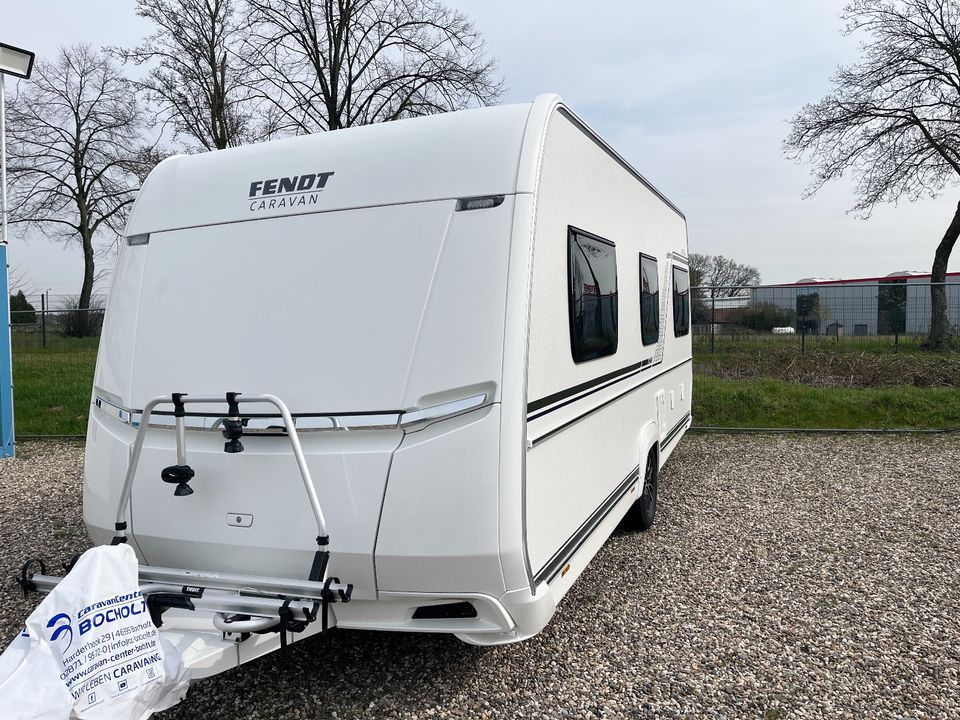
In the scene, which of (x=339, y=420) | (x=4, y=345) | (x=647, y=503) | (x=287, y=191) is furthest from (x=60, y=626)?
(x=4, y=345)

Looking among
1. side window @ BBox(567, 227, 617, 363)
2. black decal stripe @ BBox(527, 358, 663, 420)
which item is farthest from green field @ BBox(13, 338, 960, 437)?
side window @ BBox(567, 227, 617, 363)

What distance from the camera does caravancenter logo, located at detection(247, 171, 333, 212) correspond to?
3.53m

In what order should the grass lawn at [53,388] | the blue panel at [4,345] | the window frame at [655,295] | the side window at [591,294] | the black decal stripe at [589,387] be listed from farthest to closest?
the grass lawn at [53,388] → the blue panel at [4,345] → the window frame at [655,295] → the side window at [591,294] → the black decal stripe at [589,387]

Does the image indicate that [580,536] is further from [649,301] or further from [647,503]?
[649,301]

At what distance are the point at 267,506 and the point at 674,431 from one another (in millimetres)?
4781

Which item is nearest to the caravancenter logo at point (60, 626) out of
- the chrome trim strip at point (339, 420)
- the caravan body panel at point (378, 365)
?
the caravan body panel at point (378, 365)

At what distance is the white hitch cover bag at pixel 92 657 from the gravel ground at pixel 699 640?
0.91 metres

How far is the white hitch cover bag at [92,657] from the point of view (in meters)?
2.46

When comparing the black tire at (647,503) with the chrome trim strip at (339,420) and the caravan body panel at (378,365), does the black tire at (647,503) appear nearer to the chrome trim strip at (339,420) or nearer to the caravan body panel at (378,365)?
the caravan body panel at (378,365)

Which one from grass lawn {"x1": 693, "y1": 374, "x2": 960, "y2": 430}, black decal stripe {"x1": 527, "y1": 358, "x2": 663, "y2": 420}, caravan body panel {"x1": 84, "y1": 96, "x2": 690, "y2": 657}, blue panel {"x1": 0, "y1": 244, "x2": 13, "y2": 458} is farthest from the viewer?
grass lawn {"x1": 693, "y1": 374, "x2": 960, "y2": 430}

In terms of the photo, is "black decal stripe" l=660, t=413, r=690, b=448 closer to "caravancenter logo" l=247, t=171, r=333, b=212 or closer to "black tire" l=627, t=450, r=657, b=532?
"black tire" l=627, t=450, r=657, b=532

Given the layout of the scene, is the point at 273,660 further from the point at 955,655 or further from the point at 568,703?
the point at 955,655

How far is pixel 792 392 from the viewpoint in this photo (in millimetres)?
11703

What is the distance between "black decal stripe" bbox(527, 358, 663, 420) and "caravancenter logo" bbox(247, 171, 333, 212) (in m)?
1.40
